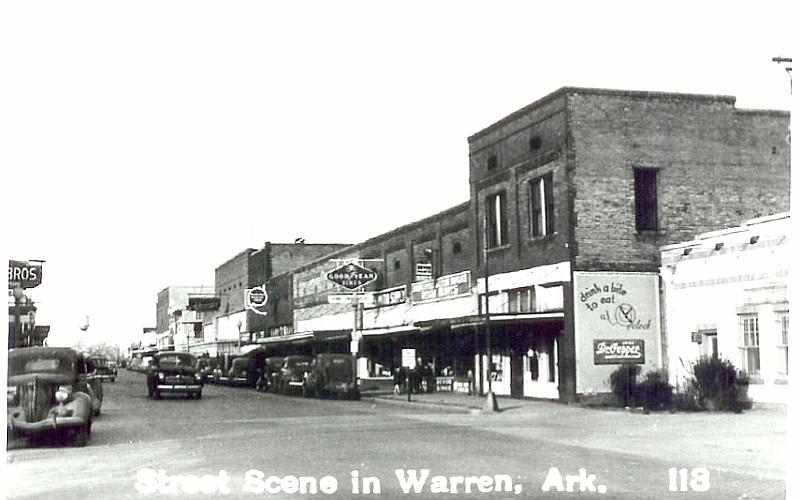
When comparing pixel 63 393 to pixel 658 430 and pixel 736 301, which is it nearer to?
pixel 658 430

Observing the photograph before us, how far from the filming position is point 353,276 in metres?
40.8

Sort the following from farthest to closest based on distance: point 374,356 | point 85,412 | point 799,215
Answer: point 374,356 → point 85,412 → point 799,215

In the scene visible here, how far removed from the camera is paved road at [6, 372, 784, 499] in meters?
10.8

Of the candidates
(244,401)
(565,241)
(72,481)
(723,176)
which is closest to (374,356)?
(244,401)

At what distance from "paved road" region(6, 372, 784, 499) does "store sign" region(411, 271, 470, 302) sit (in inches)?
456

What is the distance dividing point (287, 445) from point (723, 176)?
54.4ft

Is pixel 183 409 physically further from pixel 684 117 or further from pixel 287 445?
pixel 684 117

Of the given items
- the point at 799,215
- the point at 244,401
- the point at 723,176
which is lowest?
the point at 244,401

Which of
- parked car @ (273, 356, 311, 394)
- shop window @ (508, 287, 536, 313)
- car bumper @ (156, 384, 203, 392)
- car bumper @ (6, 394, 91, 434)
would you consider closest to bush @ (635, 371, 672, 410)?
shop window @ (508, 287, 536, 313)

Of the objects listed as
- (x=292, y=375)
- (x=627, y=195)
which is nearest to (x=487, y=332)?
(x=627, y=195)

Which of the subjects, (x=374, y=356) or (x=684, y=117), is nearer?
(x=684, y=117)

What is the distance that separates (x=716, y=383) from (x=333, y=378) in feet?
47.0

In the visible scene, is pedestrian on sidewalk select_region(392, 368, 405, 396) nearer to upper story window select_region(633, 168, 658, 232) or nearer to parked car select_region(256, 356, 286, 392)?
parked car select_region(256, 356, 286, 392)

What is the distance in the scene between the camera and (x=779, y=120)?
85.4ft
